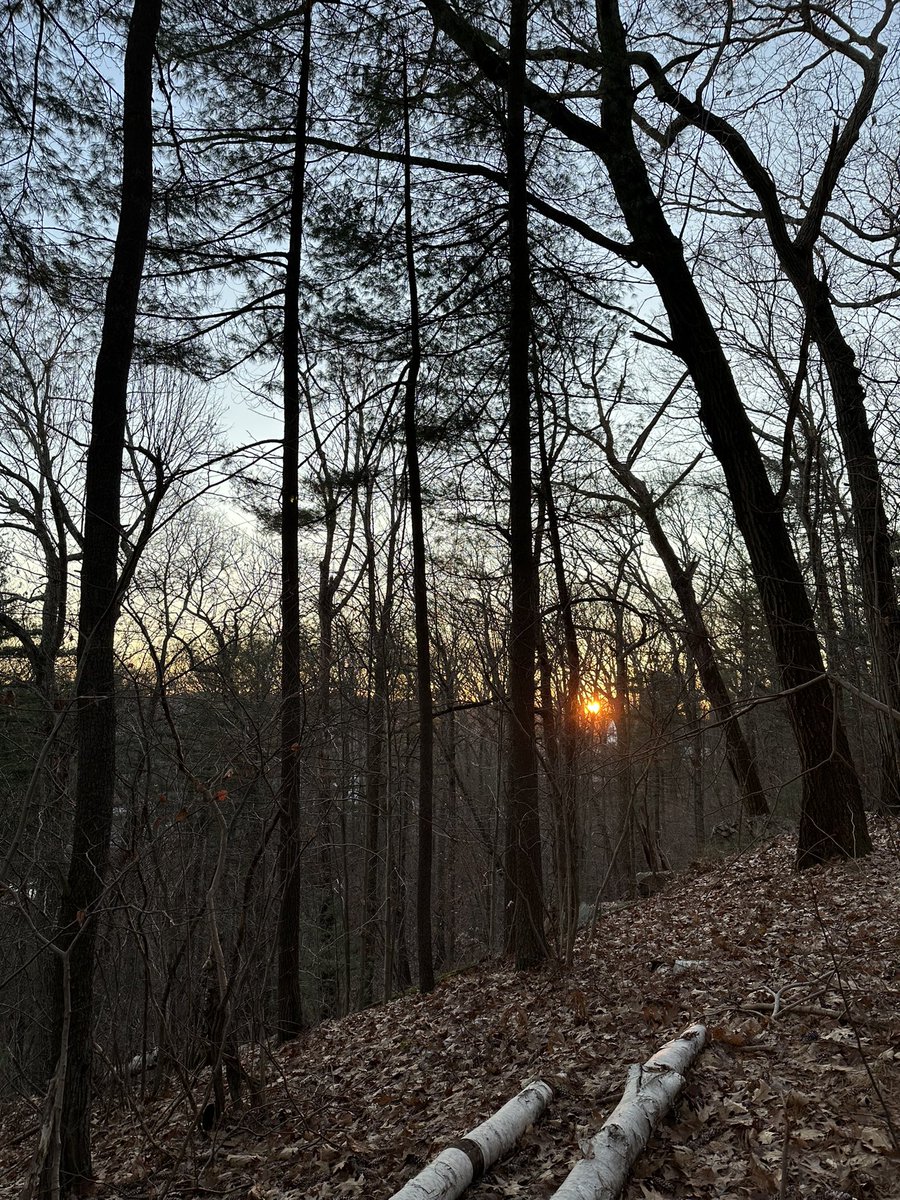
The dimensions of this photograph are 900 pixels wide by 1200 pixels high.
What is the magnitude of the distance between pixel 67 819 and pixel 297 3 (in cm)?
862

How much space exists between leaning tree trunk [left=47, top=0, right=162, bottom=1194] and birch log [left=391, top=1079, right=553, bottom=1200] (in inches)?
80.0

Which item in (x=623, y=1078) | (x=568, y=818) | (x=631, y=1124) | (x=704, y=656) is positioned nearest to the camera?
(x=631, y=1124)

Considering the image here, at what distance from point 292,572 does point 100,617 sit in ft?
12.5

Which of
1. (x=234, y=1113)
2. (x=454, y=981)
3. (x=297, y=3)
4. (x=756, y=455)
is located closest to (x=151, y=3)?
(x=297, y=3)

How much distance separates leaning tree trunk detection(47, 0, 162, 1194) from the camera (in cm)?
452

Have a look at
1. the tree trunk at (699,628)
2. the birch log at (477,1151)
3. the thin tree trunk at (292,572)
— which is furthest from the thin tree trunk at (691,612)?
the birch log at (477,1151)

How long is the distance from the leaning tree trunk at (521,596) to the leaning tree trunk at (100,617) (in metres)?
3.43

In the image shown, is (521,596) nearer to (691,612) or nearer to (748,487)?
(748,487)

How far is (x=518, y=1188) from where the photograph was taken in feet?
11.2

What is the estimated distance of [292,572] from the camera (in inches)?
340

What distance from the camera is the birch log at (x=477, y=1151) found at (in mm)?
3318

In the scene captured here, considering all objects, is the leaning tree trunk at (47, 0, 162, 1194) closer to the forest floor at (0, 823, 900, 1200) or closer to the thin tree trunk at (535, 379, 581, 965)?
the forest floor at (0, 823, 900, 1200)

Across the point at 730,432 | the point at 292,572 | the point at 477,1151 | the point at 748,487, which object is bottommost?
the point at 477,1151

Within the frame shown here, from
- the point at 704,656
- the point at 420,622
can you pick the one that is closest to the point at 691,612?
the point at 704,656
